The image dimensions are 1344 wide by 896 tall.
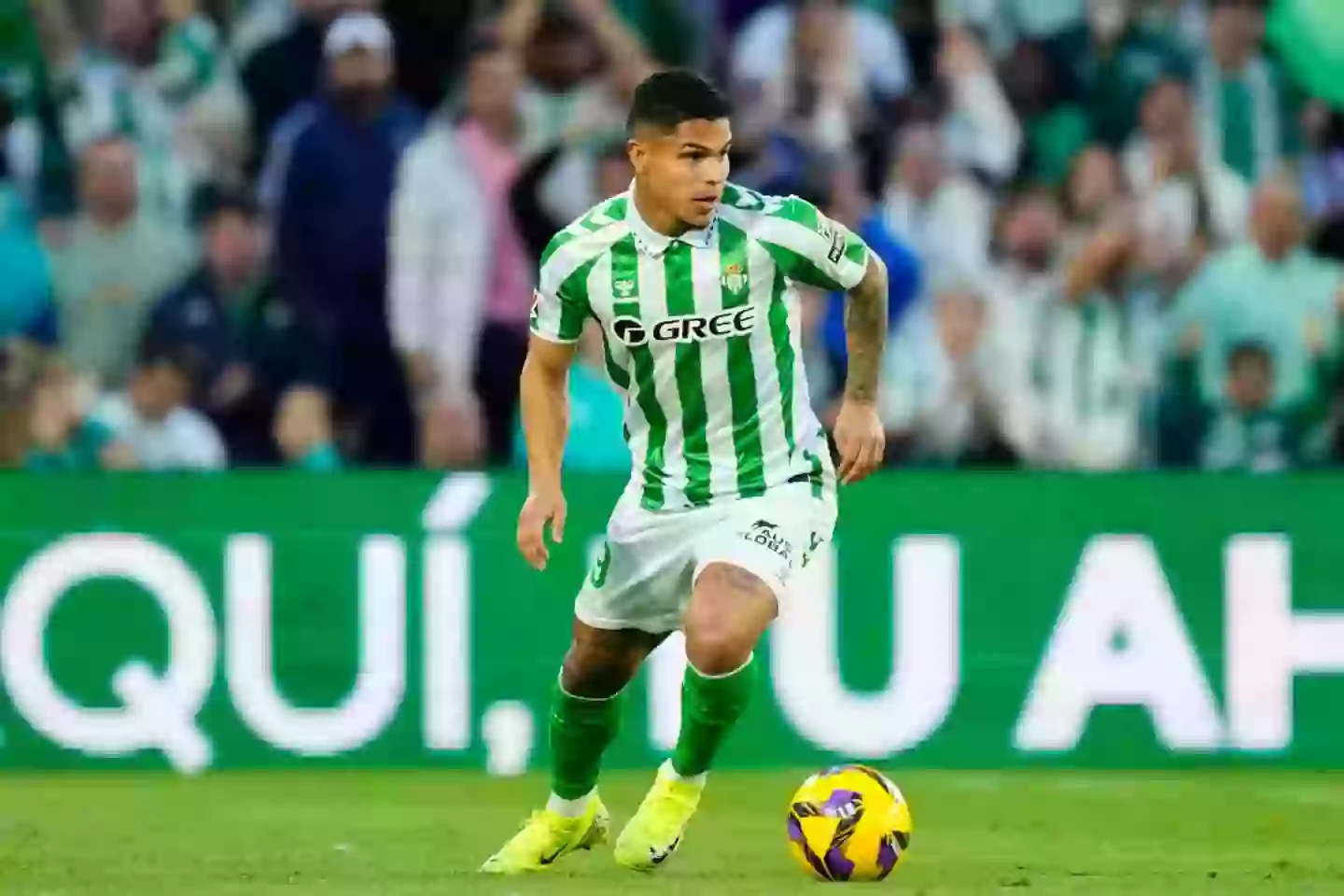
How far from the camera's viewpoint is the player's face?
265 inches

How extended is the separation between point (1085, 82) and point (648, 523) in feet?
22.0

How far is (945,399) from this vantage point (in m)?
12.1

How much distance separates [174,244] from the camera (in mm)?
11930

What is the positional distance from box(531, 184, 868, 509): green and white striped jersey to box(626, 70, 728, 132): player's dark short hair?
30 cm

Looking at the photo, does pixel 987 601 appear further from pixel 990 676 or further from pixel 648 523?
pixel 648 523

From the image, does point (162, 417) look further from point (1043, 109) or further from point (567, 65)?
point (1043, 109)

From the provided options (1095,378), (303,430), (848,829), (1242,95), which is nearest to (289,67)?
(303,430)

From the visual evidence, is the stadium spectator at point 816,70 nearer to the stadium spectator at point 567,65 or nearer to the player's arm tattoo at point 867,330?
the stadium spectator at point 567,65

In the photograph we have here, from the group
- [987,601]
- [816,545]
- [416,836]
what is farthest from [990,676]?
[816,545]

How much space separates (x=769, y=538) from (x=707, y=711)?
0.48 meters

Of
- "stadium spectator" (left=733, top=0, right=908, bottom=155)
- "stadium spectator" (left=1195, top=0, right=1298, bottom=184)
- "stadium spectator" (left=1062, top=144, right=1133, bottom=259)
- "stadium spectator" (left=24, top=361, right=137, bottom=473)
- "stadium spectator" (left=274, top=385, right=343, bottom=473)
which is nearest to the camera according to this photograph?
"stadium spectator" (left=24, top=361, right=137, bottom=473)

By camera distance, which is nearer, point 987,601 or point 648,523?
point 648,523

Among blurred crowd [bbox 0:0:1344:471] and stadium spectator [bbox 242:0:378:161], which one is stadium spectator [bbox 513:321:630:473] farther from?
stadium spectator [bbox 242:0:378:161]

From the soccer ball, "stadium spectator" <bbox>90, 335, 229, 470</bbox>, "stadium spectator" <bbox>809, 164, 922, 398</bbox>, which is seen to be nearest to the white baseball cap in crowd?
"stadium spectator" <bbox>90, 335, 229, 470</bbox>
